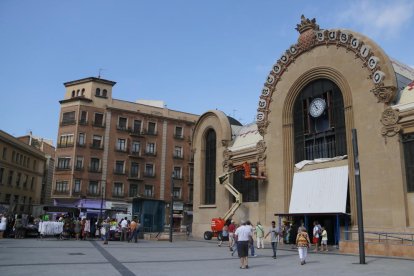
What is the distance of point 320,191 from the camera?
28.2m

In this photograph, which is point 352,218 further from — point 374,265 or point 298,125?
point 374,265

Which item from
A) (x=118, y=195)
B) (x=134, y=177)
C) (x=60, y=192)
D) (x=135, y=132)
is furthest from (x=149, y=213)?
(x=135, y=132)

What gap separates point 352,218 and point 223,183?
13740 millimetres

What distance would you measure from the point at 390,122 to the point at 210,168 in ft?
67.3

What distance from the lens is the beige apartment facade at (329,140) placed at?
80.2 ft

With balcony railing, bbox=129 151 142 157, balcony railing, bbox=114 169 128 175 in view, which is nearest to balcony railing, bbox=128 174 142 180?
balcony railing, bbox=114 169 128 175

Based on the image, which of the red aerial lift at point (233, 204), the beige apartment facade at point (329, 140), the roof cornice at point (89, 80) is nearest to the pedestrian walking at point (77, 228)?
the red aerial lift at point (233, 204)

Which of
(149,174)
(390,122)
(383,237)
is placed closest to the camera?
(383,237)

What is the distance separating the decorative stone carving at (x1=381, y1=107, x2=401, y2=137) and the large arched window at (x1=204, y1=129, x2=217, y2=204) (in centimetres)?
1938

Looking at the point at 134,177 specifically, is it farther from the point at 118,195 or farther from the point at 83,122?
the point at 83,122

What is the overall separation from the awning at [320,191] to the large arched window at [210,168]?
11857 mm

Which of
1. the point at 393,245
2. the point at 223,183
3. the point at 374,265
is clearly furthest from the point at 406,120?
the point at 223,183

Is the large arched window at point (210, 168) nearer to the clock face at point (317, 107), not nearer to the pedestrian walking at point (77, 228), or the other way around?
the clock face at point (317, 107)

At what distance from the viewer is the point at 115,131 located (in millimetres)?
56406
